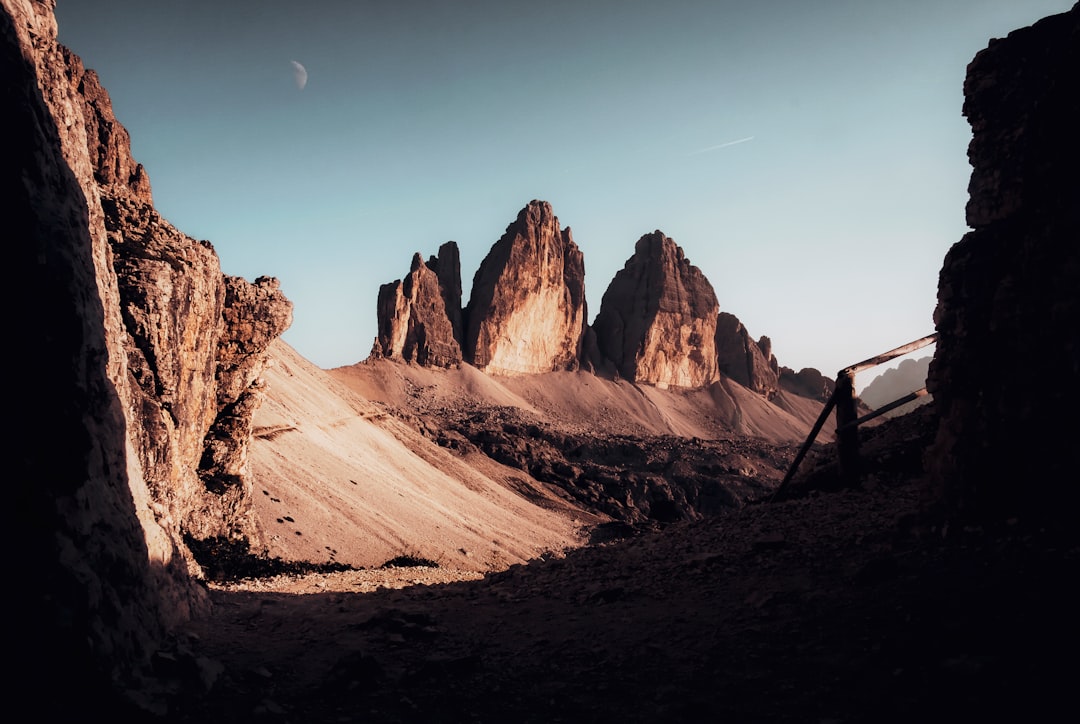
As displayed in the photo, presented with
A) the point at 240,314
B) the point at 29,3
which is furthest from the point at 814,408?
the point at 29,3

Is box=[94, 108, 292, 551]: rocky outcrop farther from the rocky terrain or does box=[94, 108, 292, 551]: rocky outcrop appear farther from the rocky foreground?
the rocky foreground

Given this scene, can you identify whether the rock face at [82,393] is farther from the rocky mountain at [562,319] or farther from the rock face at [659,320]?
the rock face at [659,320]

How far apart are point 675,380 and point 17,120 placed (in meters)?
107

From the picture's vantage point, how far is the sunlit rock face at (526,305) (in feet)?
311

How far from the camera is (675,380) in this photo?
110m

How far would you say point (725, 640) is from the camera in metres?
6.27

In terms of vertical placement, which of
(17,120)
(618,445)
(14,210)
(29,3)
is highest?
(29,3)

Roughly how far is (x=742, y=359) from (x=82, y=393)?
12037cm

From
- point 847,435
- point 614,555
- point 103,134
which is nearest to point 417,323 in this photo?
point 103,134

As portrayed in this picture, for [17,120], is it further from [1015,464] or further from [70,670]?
[1015,464]

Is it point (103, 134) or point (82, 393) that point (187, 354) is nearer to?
point (82, 393)

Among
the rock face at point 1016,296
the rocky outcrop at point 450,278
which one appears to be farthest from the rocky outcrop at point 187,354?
the rocky outcrop at point 450,278

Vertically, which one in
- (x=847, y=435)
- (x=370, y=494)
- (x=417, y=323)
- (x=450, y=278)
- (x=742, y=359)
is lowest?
(x=370, y=494)

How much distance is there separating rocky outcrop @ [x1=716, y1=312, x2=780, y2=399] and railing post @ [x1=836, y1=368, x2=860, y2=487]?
11082 cm
